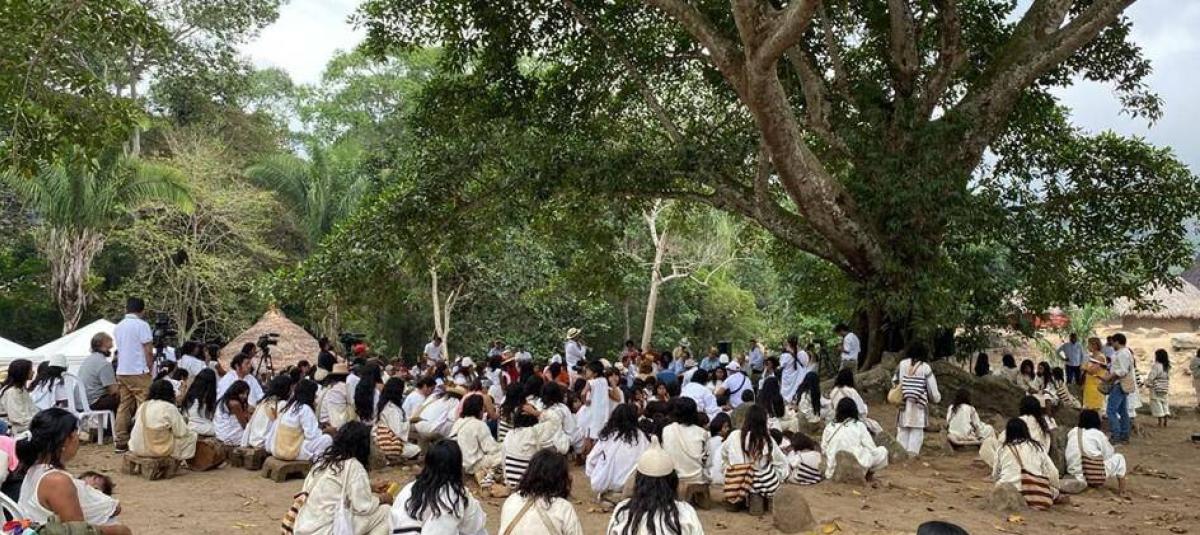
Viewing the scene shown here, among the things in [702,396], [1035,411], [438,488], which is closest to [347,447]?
[438,488]

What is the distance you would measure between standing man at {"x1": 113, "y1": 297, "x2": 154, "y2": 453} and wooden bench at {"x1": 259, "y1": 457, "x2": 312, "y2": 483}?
2337 millimetres

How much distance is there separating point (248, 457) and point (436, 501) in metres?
5.22

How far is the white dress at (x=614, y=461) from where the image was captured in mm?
8719

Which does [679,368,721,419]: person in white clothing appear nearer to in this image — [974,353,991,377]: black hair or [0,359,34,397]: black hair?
[974,353,991,377]: black hair

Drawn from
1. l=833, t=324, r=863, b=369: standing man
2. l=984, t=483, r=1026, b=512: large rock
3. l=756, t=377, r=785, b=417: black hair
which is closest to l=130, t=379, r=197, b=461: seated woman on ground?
l=756, t=377, r=785, b=417: black hair

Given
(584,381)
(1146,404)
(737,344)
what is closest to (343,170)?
(737,344)

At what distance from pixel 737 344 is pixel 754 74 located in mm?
19693

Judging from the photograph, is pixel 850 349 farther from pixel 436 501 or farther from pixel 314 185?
pixel 314 185

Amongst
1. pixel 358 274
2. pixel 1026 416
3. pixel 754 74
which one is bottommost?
pixel 1026 416

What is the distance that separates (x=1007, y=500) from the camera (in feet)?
29.8

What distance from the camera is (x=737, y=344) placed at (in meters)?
29.8

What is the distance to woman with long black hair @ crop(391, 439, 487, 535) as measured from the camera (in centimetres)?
588

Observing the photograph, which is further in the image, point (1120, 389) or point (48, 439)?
point (1120, 389)

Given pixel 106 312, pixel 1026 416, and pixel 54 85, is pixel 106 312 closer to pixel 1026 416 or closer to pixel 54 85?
pixel 54 85
